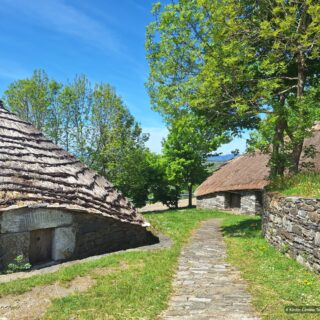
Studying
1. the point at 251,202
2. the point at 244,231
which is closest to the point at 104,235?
the point at 244,231

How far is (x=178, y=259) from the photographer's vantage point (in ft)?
32.9

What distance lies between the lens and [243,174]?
25.5m

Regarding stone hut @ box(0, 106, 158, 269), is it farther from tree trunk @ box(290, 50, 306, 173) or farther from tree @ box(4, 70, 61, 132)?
tree @ box(4, 70, 61, 132)

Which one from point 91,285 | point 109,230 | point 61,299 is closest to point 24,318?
point 61,299

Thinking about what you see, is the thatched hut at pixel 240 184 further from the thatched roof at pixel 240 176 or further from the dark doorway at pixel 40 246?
the dark doorway at pixel 40 246

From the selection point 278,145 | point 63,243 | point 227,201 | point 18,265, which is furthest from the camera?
point 227,201

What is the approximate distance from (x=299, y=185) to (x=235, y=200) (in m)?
15.9

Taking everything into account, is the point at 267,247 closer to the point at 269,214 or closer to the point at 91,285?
the point at 269,214

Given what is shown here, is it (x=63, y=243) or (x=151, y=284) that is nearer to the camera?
(x=151, y=284)

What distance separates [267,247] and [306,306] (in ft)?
16.4

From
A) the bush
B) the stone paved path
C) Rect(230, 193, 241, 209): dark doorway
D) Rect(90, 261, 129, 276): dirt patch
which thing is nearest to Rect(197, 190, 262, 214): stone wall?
Rect(230, 193, 241, 209): dark doorway

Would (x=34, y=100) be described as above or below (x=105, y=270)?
above

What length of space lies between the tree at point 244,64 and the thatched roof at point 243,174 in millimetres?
6774

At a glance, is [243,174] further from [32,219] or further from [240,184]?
[32,219]
